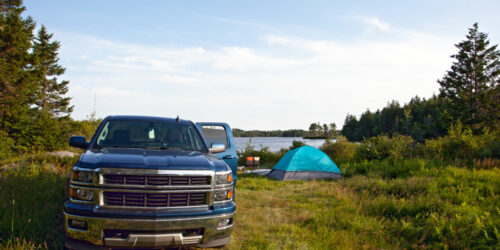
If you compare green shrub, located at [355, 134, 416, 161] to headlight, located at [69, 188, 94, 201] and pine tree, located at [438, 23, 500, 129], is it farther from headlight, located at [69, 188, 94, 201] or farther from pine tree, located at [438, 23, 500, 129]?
pine tree, located at [438, 23, 500, 129]

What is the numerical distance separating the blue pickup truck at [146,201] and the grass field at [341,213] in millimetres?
874

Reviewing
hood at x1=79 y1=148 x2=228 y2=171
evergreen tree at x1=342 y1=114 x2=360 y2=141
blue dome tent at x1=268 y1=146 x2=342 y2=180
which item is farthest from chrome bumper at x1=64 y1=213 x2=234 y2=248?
evergreen tree at x1=342 y1=114 x2=360 y2=141

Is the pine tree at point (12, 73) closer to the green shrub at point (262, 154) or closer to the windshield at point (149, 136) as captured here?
the green shrub at point (262, 154)

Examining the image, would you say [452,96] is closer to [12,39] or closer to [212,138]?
[212,138]

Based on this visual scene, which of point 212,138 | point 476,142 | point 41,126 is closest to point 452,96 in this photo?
point 476,142

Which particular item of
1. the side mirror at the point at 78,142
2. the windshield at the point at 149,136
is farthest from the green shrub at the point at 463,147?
the side mirror at the point at 78,142

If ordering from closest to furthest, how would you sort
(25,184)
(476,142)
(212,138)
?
(25,184) < (212,138) < (476,142)

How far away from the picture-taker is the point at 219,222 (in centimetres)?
344

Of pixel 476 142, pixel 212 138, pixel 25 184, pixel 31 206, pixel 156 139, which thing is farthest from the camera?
pixel 476 142

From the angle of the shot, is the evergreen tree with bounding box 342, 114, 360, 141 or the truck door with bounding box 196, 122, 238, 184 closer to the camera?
the truck door with bounding box 196, 122, 238, 184

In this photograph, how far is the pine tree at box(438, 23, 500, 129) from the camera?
38.8 metres

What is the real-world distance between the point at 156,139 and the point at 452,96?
159 feet

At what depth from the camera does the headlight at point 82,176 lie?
3.19 meters

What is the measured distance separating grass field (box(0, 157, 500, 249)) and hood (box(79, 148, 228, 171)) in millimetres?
1125
